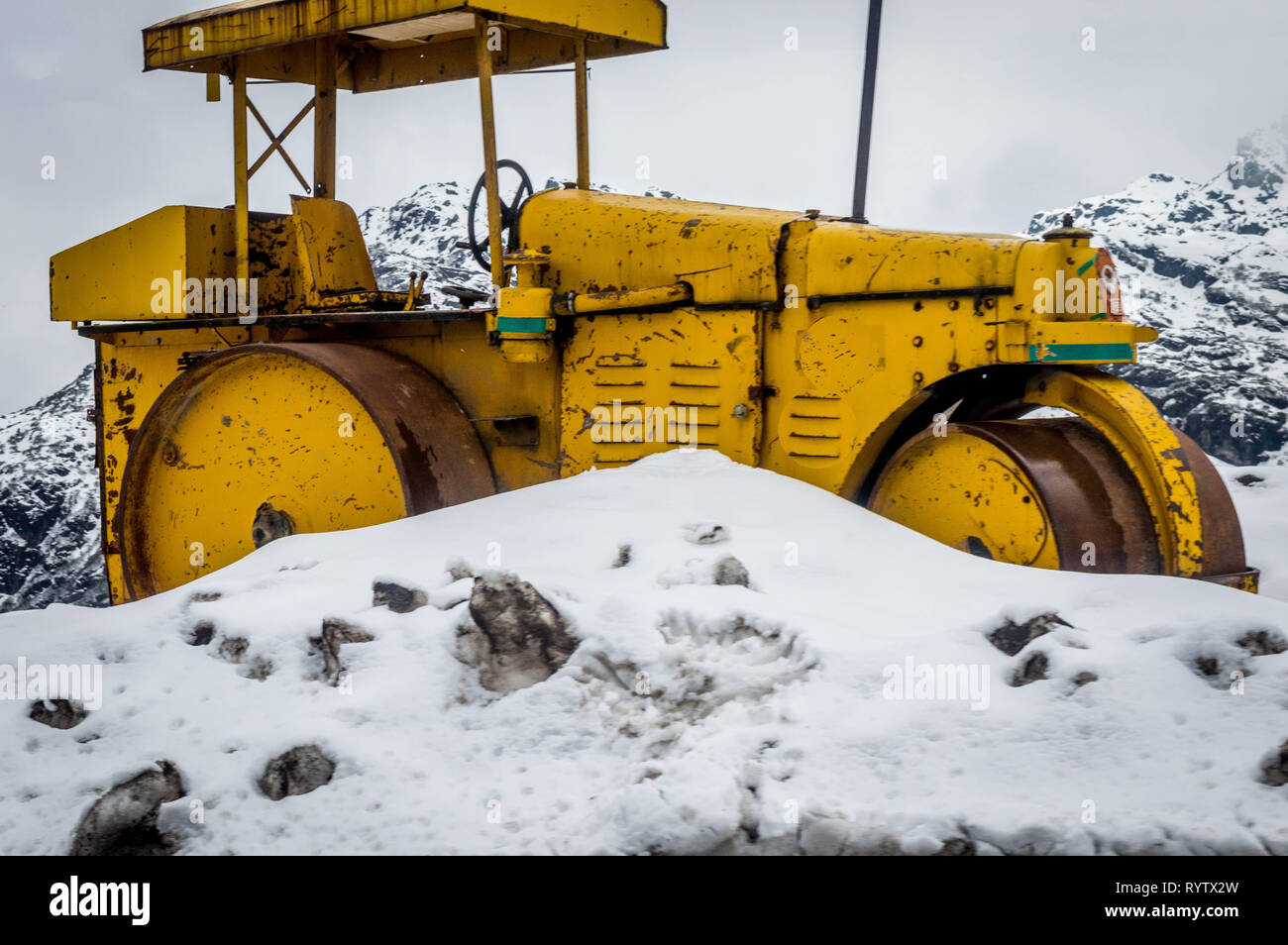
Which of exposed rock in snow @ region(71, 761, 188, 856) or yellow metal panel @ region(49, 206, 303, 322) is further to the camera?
yellow metal panel @ region(49, 206, 303, 322)

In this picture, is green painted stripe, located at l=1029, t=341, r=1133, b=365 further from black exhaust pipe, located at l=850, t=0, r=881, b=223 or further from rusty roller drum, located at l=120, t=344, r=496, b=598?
black exhaust pipe, located at l=850, t=0, r=881, b=223

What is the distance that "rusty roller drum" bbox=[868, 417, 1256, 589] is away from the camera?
380 centimetres

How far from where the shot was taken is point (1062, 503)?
3.79 m

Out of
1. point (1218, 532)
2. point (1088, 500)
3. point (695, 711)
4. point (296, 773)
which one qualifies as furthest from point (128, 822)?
point (1218, 532)

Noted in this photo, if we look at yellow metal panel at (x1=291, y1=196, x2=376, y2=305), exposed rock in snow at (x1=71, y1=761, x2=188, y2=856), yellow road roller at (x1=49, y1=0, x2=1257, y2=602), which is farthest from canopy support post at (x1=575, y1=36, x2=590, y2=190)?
exposed rock in snow at (x1=71, y1=761, x2=188, y2=856)

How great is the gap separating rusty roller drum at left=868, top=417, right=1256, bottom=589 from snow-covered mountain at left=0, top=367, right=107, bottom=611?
44.5 ft

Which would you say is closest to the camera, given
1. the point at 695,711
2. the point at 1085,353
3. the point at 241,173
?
the point at 695,711

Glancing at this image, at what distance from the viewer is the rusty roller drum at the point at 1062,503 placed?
380 cm

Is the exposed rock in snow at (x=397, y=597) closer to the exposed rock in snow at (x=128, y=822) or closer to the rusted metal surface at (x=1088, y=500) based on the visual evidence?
the exposed rock in snow at (x=128, y=822)

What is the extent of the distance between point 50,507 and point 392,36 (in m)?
18.1

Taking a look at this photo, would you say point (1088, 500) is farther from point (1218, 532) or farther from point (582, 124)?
point (582, 124)

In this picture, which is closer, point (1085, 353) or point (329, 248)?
point (1085, 353)
